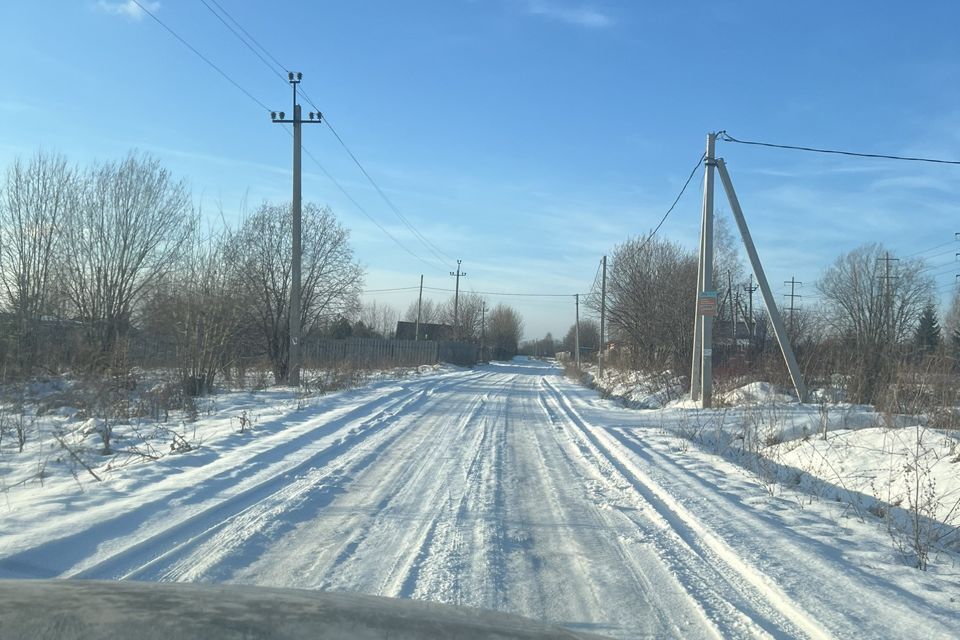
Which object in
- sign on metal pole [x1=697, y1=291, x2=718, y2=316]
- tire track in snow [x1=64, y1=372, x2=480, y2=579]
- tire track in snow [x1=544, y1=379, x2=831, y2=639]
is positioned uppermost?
sign on metal pole [x1=697, y1=291, x2=718, y2=316]

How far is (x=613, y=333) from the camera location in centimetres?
4169

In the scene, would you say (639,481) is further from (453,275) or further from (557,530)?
(453,275)

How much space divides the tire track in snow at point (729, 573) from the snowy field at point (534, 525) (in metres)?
0.02

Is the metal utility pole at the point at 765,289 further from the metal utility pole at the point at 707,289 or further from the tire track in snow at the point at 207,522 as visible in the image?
the tire track in snow at the point at 207,522

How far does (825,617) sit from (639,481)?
453cm

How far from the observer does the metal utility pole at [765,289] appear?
1662cm

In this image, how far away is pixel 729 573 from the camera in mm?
5262

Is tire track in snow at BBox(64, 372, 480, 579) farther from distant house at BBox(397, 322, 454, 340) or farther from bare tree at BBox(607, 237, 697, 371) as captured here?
distant house at BBox(397, 322, 454, 340)

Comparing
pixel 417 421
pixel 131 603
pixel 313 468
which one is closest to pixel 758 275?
pixel 417 421

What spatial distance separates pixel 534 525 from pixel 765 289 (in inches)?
485

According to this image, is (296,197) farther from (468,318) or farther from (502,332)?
(502,332)

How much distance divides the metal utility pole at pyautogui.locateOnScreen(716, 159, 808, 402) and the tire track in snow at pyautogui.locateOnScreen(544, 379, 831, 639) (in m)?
9.03

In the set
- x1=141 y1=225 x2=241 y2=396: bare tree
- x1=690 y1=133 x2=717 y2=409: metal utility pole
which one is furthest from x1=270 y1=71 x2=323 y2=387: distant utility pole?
x1=690 y1=133 x2=717 y2=409: metal utility pole

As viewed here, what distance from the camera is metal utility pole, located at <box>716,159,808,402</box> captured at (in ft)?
54.5
